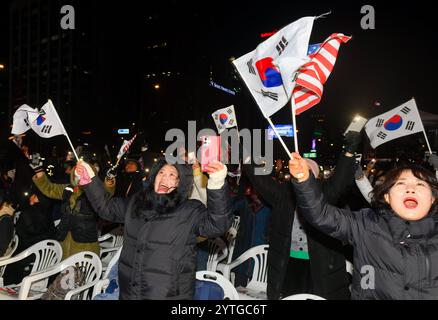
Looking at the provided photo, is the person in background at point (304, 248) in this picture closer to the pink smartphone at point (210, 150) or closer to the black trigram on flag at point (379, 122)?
the pink smartphone at point (210, 150)

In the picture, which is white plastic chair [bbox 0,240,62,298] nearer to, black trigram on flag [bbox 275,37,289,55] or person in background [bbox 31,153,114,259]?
person in background [bbox 31,153,114,259]

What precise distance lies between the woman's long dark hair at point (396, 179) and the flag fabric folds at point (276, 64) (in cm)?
89

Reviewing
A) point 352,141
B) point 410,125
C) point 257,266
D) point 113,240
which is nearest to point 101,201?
point 352,141

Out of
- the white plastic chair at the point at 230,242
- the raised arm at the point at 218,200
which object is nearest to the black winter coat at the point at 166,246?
the raised arm at the point at 218,200

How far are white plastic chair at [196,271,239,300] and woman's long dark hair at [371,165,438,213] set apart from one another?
61.0 inches

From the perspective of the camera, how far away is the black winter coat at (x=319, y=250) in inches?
121

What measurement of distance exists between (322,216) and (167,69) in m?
52.3

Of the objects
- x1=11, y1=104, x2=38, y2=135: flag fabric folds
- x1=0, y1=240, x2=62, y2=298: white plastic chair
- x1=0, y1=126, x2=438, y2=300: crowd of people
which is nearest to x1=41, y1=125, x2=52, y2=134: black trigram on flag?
x1=11, y1=104, x2=38, y2=135: flag fabric folds

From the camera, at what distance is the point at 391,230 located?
7.31 feet

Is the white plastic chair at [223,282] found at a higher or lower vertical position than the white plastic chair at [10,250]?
higher

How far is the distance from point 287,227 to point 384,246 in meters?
1.41

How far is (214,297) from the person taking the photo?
3.28 m
